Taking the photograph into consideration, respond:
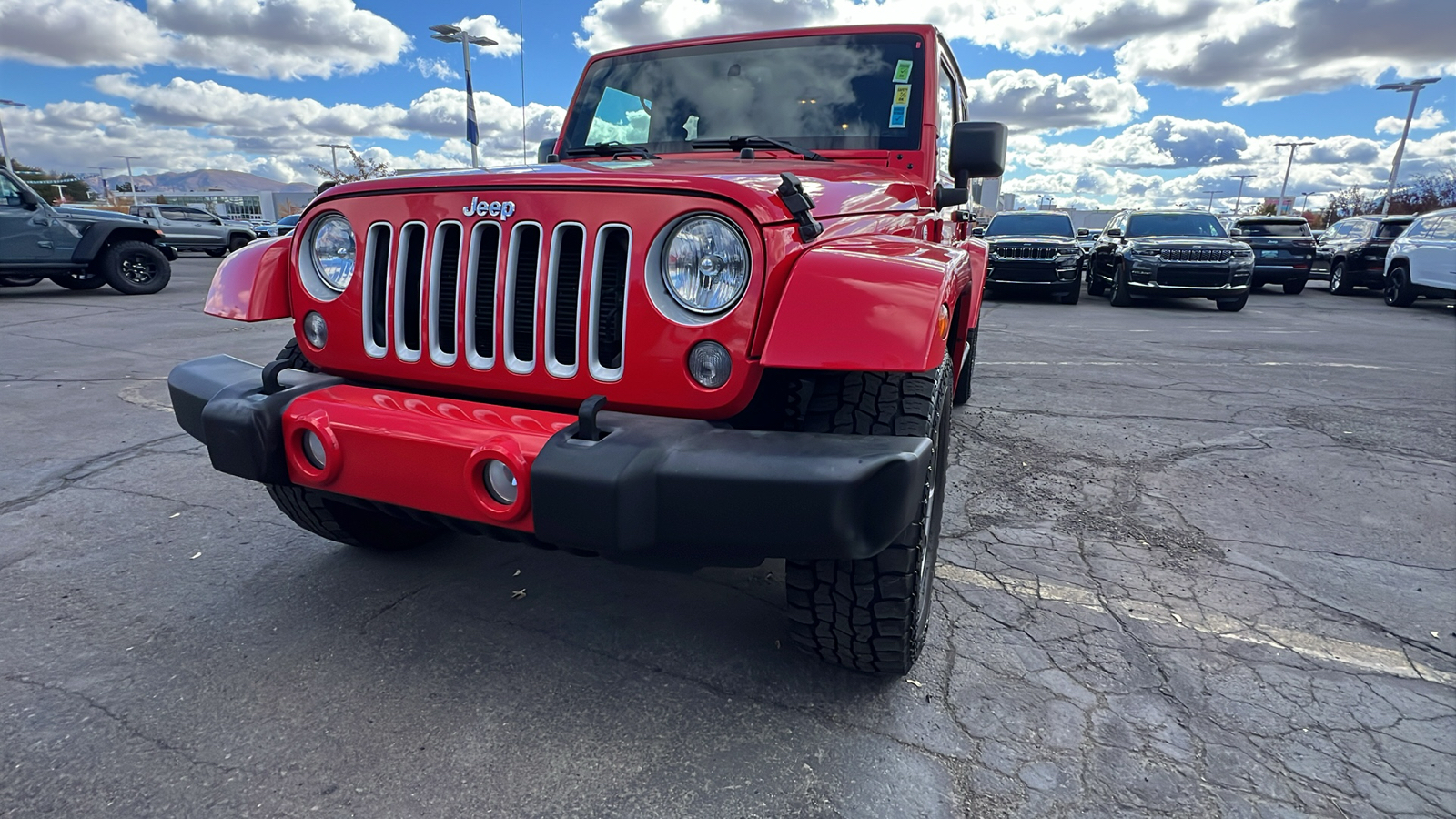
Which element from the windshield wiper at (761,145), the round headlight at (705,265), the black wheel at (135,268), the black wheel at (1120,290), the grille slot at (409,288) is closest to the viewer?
the round headlight at (705,265)

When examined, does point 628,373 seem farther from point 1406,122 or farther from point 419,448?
point 1406,122

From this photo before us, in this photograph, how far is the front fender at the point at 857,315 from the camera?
160cm

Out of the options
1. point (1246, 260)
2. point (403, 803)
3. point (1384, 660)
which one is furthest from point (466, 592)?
point (1246, 260)

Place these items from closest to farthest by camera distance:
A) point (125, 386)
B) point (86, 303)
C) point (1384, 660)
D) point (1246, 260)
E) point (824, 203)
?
point (824, 203) → point (1384, 660) → point (125, 386) → point (86, 303) → point (1246, 260)

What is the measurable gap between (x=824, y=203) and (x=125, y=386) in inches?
215

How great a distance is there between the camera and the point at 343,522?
2.59 metres

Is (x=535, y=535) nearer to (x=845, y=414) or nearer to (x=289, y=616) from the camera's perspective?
(x=845, y=414)

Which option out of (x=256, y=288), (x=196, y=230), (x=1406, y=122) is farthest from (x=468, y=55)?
(x=1406, y=122)

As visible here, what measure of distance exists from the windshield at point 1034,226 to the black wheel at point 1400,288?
17.8 feet

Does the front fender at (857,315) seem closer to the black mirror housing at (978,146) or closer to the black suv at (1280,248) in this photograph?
the black mirror housing at (978,146)

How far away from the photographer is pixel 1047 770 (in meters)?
1.79

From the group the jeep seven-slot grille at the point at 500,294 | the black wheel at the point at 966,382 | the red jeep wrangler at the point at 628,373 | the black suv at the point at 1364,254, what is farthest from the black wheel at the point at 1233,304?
the jeep seven-slot grille at the point at 500,294

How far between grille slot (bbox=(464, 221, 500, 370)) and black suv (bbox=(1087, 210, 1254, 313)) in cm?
1177

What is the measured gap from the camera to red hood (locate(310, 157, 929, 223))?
1.78m
